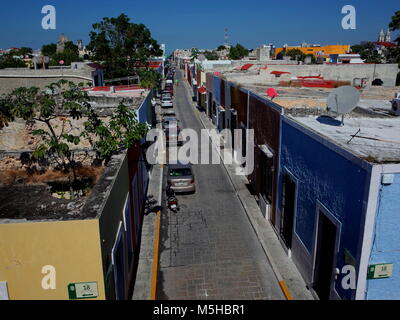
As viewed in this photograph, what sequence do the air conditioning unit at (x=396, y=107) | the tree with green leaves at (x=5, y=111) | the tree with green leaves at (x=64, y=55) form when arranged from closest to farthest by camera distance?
the tree with green leaves at (x=5, y=111) < the air conditioning unit at (x=396, y=107) < the tree with green leaves at (x=64, y=55)

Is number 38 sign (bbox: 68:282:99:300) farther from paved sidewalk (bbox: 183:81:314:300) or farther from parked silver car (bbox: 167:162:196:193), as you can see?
parked silver car (bbox: 167:162:196:193)

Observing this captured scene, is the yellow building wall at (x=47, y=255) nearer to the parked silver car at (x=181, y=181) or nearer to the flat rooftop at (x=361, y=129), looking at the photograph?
the flat rooftop at (x=361, y=129)

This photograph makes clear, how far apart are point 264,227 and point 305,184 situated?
14.4ft

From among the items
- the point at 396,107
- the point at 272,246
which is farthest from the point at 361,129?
the point at 272,246

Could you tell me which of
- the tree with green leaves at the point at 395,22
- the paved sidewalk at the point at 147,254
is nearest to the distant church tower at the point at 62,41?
the tree with green leaves at the point at 395,22

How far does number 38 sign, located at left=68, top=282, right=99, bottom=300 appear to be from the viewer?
6.10m

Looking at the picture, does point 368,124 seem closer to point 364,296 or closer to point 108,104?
point 364,296

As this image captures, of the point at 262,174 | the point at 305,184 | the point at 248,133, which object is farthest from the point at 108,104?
the point at 305,184

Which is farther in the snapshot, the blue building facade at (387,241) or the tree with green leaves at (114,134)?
the tree with green leaves at (114,134)

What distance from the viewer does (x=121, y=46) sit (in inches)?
1818

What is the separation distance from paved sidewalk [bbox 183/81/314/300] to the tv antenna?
5085mm

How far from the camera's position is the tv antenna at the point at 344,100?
9.81 metres

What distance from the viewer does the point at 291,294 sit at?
1015 centimetres

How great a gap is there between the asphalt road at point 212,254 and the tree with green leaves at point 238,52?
8282cm
